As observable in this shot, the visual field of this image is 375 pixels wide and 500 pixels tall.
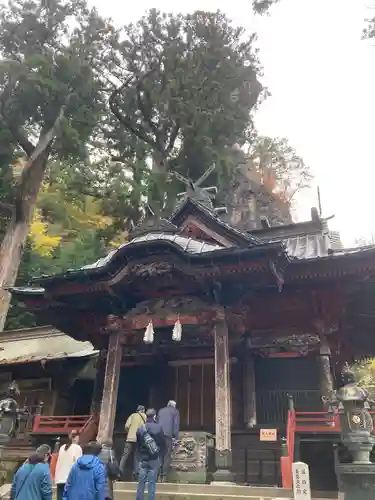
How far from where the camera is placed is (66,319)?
12070 millimetres

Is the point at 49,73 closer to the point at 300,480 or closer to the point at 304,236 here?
the point at 304,236

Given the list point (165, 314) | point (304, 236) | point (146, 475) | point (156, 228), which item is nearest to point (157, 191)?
point (304, 236)

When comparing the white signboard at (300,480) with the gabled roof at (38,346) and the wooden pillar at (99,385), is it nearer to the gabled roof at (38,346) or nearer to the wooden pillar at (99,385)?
the wooden pillar at (99,385)

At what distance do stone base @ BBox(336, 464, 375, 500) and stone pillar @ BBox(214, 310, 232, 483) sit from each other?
2.03 m

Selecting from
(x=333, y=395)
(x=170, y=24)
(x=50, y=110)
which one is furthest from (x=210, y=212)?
(x=170, y=24)

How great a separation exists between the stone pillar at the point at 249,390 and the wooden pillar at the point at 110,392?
9.68ft

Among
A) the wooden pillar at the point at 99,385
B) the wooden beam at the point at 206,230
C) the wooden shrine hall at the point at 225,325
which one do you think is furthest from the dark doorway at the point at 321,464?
the wooden beam at the point at 206,230

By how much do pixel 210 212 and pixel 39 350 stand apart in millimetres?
7701

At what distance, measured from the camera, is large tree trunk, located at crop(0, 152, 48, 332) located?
17984 millimetres

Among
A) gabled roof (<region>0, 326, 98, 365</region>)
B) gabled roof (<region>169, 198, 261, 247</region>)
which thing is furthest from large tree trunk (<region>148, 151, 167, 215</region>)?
gabled roof (<region>169, 198, 261, 247</region>)

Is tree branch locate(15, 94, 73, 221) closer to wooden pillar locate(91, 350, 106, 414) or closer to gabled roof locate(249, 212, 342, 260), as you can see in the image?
gabled roof locate(249, 212, 342, 260)

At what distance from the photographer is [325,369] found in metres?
10.0

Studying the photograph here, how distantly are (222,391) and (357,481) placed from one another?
113 inches

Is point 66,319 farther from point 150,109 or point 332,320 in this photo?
point 150,109
